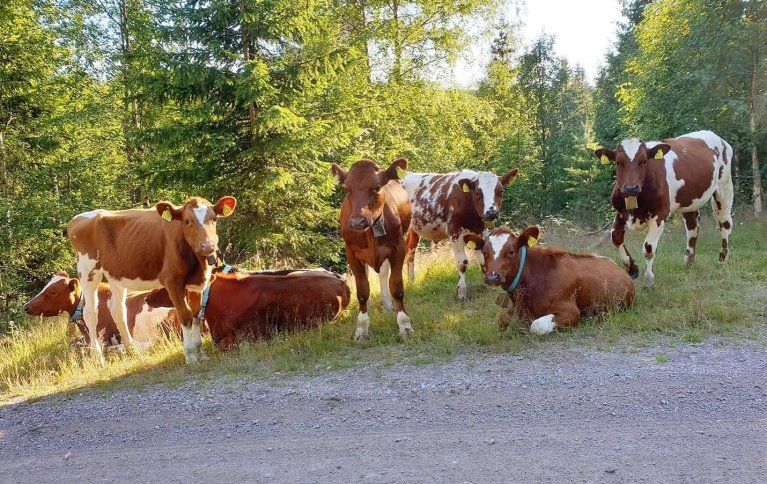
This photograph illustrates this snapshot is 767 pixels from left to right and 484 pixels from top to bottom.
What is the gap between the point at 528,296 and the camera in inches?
249

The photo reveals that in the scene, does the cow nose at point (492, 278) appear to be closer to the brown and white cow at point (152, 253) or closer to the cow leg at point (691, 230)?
the brown and white cow at point (152, 253)

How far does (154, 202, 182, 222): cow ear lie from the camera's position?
20.7ft

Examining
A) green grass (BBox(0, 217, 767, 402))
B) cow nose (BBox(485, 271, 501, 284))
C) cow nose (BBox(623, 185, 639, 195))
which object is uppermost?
cow nose (BBox(623, 185, 639, 195))

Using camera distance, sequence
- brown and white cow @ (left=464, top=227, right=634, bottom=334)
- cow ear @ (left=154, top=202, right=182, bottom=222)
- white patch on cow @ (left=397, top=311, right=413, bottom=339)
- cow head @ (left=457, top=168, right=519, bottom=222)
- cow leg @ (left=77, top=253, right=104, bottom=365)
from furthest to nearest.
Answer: cow head @ (left=457, top=168, right=519, bottom=222) → cow leg @ (left=77, top=253, right=104, bottom=365) → white patch on cow @ (left=397, top=311, right=413, bottom=339) → cow ear @ (left=154, top=202, right=182, bottom=222) → brown and white cow @ (left=464, top=227, right=634, bottom=334)

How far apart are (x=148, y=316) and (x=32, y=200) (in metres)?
7.42

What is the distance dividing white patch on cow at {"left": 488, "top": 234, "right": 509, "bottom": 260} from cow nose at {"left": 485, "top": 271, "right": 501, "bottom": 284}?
0.95 ft

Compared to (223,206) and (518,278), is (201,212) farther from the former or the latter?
(518,278)

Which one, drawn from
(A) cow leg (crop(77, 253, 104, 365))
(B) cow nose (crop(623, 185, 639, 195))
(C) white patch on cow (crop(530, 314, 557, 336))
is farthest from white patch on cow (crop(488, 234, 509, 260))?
(A) cow leg (crop(77, 253, 104, 365))

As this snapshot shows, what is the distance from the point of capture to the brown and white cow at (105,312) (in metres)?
8.25

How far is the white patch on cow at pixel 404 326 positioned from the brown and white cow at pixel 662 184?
3804mm

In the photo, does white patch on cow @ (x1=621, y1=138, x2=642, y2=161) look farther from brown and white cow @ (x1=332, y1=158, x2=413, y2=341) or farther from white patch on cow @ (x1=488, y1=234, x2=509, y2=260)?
brown and white cow @ (x1=332, y1=158, x2=413, y2=341)

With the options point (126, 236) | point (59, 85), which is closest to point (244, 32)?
point (126, 236)

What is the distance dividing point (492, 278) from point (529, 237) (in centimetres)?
85

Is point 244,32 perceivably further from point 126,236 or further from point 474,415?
point 474,415
